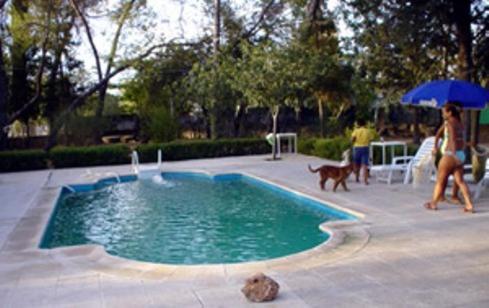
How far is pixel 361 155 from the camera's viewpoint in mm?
10148

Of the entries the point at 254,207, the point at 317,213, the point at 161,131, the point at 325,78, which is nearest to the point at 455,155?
the point at 317,213

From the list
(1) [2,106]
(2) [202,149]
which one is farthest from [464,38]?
(1) [2,106]

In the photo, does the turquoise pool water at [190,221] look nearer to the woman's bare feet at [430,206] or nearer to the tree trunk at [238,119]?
the woman's bare feet at [430,206]

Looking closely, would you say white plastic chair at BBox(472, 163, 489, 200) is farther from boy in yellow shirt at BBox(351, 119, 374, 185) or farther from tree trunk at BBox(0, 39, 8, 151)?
tree trunk at BBox(0, 39, 8, 151)


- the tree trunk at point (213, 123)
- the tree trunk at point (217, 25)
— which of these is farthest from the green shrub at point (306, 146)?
the tree trunk at point (217, 25)

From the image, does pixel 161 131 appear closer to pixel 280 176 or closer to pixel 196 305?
pixel 280 176

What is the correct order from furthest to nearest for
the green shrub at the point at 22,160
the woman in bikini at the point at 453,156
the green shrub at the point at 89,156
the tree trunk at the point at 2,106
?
1. the tree trunk at the point at 2,106
2. the green shrub at the point at 89,156
3. the green shrub at the point at 22,160
4. the woman in bikini at the point at 453,156

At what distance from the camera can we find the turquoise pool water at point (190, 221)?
6598 mm

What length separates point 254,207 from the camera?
9.45m

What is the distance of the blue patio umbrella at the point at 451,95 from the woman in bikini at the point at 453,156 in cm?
99

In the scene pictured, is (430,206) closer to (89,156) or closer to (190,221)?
(190,221)

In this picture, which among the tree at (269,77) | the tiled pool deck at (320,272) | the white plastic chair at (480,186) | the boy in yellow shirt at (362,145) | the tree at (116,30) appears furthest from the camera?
the tree at (116,30)

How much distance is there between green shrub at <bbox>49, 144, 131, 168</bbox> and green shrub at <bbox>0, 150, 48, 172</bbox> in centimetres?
33

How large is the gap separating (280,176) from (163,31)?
1248 cm
